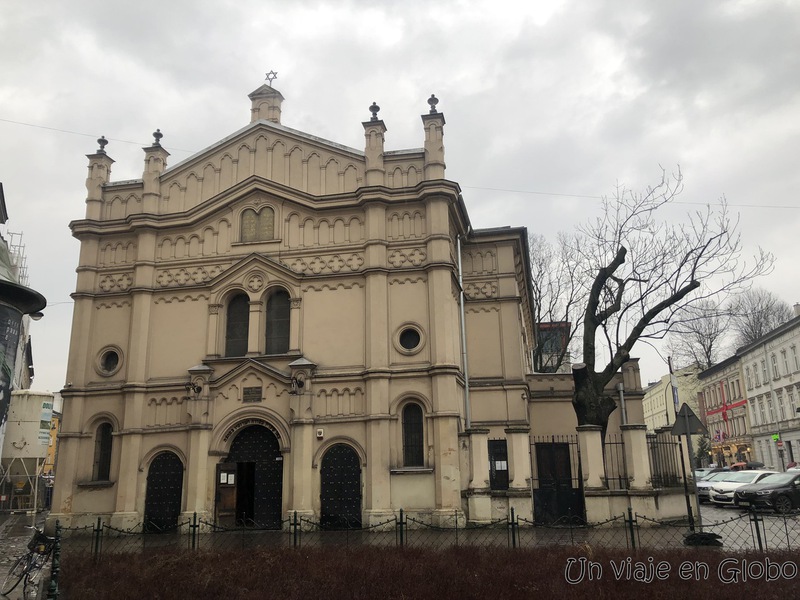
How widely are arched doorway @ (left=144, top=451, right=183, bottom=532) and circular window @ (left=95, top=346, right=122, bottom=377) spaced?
3.87m

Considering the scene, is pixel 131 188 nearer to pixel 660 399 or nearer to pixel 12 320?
pixel 12 320

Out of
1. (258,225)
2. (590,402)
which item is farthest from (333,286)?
(590,402)

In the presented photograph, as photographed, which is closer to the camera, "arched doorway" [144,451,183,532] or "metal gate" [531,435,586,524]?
"metal gate" [531,435,586,524]

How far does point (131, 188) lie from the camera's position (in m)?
26.8

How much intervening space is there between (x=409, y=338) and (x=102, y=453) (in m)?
12.1

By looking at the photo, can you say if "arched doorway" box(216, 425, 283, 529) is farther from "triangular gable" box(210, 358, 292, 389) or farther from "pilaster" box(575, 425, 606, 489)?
"pilaster" box(575, 425, 606, 489)

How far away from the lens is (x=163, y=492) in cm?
2333

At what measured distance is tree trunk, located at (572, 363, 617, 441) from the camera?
23938 mm

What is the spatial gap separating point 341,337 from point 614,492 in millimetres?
10324

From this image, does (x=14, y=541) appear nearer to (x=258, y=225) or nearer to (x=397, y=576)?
(x=258, y=225)

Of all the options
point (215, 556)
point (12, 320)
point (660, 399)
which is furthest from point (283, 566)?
point (660, 399)

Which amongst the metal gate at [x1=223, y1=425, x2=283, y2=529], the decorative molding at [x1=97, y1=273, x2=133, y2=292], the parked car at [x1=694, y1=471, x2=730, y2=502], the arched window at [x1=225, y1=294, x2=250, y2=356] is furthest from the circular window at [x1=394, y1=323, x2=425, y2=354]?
the parked car at [x1=694, y1=471, x2=730, y2=502]

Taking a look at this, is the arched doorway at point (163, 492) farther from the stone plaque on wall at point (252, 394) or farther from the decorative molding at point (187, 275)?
the decorative molding at point (187, 275)

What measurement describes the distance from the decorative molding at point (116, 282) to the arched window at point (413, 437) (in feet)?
39.5
